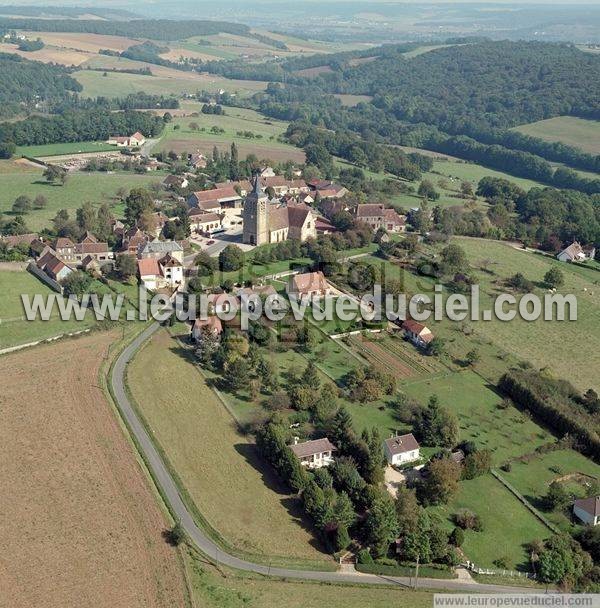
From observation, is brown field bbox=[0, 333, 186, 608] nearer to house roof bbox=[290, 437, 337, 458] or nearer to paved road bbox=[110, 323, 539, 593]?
paved road bbox=[110, 323, 539, 593]

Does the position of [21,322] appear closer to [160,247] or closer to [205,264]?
[160,247]

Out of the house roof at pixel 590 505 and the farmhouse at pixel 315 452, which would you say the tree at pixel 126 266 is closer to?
the farmhouse at pixel 315 452

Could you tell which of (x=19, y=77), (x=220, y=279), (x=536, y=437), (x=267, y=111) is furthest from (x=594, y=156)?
(x=19, y=77)

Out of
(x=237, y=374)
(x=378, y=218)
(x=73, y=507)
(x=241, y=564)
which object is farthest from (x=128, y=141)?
(x=241, y=564)

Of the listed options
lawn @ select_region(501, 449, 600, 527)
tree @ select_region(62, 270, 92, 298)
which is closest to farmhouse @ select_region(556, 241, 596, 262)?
lawn @ select_region(501, 449, 600, 527)

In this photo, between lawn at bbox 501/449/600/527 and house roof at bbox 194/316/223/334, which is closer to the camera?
lawn at bbox 501/449/600/527

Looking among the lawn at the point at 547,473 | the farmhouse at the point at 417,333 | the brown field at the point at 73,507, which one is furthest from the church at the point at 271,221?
the lawn at the point at 547,473
